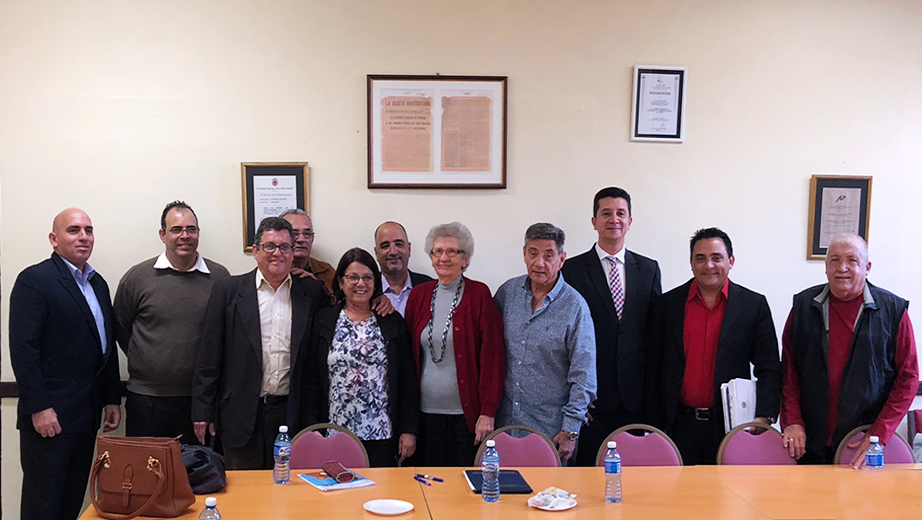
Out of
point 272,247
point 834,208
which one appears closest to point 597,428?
point 272,247

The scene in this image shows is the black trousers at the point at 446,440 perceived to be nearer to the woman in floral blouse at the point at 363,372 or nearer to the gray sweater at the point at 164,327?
the woman in floral blouse at the point at 363,372

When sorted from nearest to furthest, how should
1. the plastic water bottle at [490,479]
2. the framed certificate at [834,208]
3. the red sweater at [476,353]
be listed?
the plastic water bottle at [490,479] < the red sweater at [476,353] < the framed certificate at [834,208]

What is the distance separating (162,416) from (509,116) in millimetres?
2546

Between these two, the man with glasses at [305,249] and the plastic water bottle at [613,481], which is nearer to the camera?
the plastic water bottle at [613,481]

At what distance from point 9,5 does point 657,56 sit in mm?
3760

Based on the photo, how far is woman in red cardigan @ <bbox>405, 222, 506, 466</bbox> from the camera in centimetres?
302

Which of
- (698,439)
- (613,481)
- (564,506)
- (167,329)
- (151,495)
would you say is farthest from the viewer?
(167,329)

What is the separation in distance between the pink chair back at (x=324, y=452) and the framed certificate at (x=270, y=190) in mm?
1466

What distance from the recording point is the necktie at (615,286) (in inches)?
134

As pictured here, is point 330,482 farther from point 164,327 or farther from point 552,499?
point 164,327

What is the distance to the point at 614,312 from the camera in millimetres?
3371

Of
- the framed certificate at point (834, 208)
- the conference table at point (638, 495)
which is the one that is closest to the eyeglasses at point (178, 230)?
the conference table at point (638, 495)

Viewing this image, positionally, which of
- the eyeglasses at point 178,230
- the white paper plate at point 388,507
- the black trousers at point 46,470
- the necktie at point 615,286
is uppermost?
the eyeglasses at point 178,230

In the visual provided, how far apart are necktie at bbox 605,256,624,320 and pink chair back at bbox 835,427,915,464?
1.16 metres
